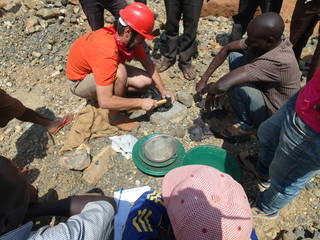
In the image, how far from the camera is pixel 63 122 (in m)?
3.17

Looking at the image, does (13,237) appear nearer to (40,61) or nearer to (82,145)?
(82,145)

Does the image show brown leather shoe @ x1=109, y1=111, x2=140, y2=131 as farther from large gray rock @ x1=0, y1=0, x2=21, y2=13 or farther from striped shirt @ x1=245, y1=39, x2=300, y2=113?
large gray rock @ x1=0, y1=0, x2=21, y2=13

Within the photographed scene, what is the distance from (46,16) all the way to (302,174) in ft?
15.8

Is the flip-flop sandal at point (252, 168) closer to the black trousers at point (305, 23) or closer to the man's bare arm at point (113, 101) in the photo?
the man's bare arm at point (113, 101)

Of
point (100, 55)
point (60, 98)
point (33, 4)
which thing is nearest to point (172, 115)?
point (100, 55)

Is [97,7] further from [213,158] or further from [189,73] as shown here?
[213,158]

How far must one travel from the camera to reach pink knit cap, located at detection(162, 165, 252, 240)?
1243mm

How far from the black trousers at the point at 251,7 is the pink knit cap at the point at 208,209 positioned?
3195mm

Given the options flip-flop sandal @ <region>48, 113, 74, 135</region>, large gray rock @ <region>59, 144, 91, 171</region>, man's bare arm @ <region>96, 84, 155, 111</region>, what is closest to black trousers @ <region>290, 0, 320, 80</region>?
man's bare arm @ <region>96, 84, 155, 111</region>

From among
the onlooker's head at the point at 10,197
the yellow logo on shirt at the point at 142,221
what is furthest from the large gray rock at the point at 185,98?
the onlooker's head at the point at 10,197

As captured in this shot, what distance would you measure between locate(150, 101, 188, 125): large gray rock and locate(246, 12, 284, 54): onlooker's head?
1237mm

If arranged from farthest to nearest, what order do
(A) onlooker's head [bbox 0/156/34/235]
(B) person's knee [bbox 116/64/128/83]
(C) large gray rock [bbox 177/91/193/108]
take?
(C) large gray rock [bbox 177/91/193/108] < (B) person's knee [bbox 116/64/128/83] < (A) onlooker's head [bbox 0/156/34/235]

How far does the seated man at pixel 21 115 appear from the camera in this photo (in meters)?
2.49

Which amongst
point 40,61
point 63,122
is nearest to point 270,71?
point 63,122
